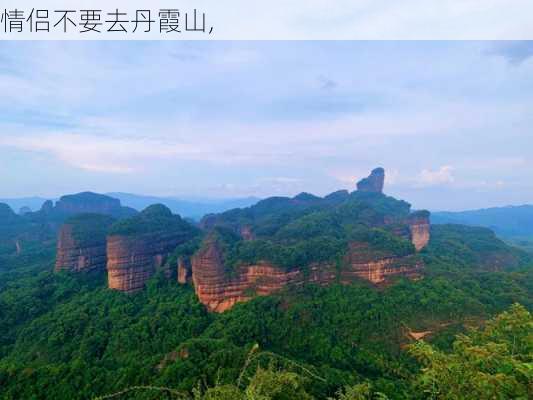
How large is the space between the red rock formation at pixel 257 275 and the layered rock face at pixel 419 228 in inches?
996

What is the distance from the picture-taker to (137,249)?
46781mm

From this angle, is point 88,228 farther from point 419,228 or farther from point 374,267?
point 419,228

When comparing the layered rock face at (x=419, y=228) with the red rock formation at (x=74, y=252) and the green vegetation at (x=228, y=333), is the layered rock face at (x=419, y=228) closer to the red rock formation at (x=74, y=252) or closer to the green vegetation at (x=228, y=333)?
the green vegetation at (x=228, y=333)

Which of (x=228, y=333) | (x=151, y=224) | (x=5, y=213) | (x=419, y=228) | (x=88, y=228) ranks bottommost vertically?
(x=228, y=333)

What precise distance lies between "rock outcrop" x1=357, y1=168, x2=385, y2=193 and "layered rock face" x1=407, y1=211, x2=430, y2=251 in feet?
104

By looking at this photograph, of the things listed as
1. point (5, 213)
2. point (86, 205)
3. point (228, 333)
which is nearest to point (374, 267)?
point (228, 333)

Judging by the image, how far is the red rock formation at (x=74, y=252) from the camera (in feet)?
159

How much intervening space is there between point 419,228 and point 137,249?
173ft

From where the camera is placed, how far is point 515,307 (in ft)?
33.3

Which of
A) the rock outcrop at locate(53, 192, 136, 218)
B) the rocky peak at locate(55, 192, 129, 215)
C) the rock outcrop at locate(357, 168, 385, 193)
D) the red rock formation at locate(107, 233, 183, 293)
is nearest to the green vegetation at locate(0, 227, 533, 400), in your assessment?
the red rock formation at locate(107, 233, 183, 293)

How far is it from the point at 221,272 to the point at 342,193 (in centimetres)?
6361

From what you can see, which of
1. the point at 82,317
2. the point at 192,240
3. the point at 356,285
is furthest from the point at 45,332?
the point at 356,285

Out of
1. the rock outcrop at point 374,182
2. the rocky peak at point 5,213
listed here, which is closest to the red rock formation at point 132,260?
the rocky peak at point 5,213

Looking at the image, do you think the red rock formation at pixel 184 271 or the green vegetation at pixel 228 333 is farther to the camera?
the red rock formation at pixel 184 271
